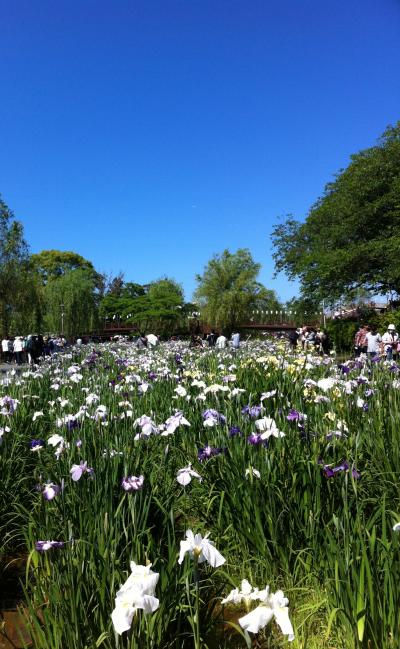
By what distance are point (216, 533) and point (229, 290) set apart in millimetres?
41429

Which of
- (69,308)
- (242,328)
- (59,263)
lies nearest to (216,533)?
(69,308)

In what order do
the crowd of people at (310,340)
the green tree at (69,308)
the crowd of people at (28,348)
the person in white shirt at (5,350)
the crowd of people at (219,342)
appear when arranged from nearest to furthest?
the crowd of people at (310,340) → the crowd of people at (219,342) → the crowd of people at (28,348) → the person in white shirt at (5,350) → the green tree at (69,308)

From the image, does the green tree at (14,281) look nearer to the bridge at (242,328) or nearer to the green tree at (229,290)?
the bridge at (242,328)

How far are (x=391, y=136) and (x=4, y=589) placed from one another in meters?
25.9

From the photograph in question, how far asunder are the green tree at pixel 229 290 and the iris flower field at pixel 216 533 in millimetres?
36766

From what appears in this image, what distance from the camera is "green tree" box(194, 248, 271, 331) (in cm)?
4109

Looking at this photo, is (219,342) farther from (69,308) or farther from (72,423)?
(69,308)

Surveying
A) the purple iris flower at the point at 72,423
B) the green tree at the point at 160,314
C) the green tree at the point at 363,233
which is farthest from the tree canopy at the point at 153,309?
the purple iris flower at the point at 72,423

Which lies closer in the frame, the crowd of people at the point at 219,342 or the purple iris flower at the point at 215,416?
the purple iris flower at the point at 215,416

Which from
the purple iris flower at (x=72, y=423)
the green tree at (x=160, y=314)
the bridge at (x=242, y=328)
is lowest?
the purple iris flower at (x=72, y=423)

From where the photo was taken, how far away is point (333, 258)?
856 inches

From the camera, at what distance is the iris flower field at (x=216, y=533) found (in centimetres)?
167

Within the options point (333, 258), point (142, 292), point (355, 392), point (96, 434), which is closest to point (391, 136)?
point (333, 258)

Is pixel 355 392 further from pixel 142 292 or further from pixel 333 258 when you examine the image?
pixel 142 292
